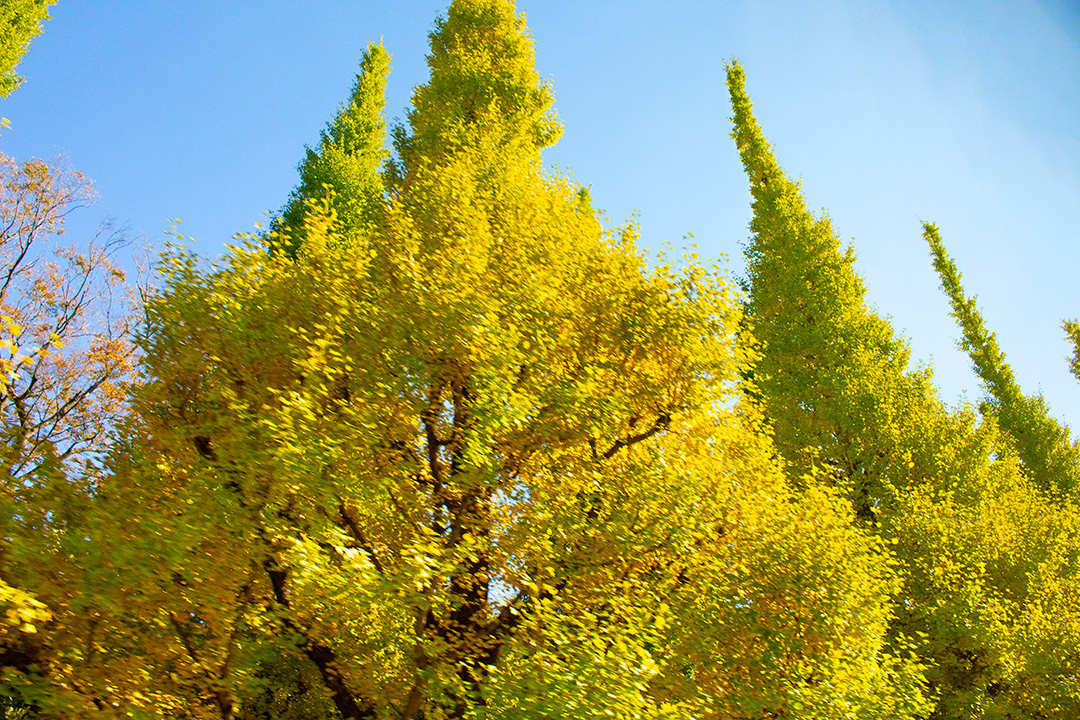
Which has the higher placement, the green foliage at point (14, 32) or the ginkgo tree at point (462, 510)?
the green foliage at point (14, 32)

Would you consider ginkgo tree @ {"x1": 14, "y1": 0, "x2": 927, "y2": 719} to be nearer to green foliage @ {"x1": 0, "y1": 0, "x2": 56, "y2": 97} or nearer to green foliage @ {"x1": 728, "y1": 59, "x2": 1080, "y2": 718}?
green foliage @ {"x1": 728, "y1": 59, "x2": 1080, "y2": 718}

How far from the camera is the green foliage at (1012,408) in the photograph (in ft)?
64.7

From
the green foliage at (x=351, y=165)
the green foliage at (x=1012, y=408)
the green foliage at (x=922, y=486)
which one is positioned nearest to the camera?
the green foliage at (x=922, y=486)

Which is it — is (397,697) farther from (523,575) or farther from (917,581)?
(917,581)

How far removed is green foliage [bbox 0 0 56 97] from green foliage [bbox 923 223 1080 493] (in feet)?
100

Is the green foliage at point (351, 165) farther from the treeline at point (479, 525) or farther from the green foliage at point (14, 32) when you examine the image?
the green foliage at point (14, 32)

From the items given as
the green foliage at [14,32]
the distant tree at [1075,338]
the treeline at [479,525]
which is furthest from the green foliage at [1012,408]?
the green foliage at [14,32]

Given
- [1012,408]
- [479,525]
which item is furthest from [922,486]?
Result: [1012,408]

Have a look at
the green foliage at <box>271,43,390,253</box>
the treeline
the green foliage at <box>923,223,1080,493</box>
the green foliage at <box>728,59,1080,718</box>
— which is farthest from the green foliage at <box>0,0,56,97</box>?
the green foliage at <box>923,223,1080,493</box>

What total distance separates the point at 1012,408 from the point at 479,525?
22.6 metres

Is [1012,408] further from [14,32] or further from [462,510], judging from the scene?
[14,32]

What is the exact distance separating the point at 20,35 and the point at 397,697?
17.4 meters

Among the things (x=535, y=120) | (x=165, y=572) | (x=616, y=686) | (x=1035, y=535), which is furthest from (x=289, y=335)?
(x=1035, y=535)

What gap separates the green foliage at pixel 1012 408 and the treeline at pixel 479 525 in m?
9.81
